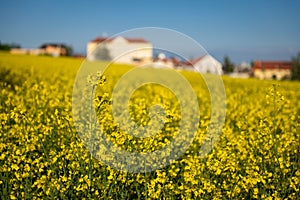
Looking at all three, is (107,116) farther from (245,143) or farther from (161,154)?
(245,143)

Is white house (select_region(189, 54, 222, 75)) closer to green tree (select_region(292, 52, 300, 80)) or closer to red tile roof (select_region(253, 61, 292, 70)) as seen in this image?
green tree (select_region(292, 52, 300, 80))

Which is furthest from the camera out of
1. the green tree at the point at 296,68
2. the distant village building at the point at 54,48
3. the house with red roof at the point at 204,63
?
the distant village building at the point at 54,48

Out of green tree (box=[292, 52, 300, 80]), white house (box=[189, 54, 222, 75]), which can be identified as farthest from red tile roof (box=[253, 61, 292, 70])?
white house (box=[189, 54, 222, 75])

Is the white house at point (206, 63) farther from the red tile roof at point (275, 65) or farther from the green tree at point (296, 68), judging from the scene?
the red tile roof at point (275, 65)

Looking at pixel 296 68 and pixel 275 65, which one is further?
pixel 275 65

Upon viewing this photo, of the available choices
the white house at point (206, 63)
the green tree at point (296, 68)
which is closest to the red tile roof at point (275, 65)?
the green tree at point (296, 68)

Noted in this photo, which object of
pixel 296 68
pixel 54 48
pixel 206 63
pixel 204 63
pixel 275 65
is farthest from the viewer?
pixel 54 48

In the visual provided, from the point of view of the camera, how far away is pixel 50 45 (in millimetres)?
103188

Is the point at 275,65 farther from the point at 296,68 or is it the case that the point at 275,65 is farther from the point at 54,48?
the point at 54,48

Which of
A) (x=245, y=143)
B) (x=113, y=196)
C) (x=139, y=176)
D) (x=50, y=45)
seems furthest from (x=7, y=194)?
(x=50, y=45)

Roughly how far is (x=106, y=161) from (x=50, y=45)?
103 metres

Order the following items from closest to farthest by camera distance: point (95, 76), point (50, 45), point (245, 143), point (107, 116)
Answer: point (95, 76), point (107, 116), point (245, 143), point (50, 45)

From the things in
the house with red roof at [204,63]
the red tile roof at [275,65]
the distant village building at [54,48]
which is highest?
the distant village building at [54,48]

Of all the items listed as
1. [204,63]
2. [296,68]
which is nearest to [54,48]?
[296,68]
